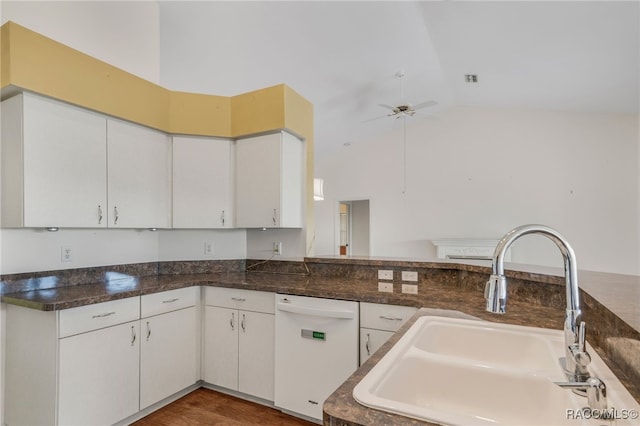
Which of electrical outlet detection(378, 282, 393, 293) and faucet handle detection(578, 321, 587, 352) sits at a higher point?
faucet handle detection(578, 321, 587, 352)

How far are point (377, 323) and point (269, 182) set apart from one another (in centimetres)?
145

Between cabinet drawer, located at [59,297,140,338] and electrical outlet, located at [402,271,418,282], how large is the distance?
6.01ft

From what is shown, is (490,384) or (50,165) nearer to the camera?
(490,384)

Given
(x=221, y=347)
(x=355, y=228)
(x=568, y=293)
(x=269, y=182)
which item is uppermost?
(x=269, y=182)

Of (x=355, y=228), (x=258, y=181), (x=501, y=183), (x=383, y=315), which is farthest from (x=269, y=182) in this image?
(x=355, y=228)

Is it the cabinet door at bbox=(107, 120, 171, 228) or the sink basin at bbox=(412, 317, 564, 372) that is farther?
the cabinet door at bbox=(107, 120, 171, 228)

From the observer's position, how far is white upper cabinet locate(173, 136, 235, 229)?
2820 millimetres

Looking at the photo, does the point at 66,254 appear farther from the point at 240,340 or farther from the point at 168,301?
the point at 240,340

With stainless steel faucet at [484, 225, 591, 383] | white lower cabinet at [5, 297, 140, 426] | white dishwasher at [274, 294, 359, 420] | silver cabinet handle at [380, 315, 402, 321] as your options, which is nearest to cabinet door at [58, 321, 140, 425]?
white lower cabinet at [5, 297, 140, 426]

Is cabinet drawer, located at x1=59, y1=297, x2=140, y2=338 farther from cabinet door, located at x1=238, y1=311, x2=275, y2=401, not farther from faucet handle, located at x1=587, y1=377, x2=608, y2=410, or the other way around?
faucet handle, located at x1=587, y1=377, x2=608, y2=410

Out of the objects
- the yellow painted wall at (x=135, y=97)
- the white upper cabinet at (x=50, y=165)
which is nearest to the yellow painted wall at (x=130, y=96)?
the yellow painted wall at (x=135, y=97)

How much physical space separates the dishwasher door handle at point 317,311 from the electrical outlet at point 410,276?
57 cm

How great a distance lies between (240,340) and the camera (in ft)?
7.95

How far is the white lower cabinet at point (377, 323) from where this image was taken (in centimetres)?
189
